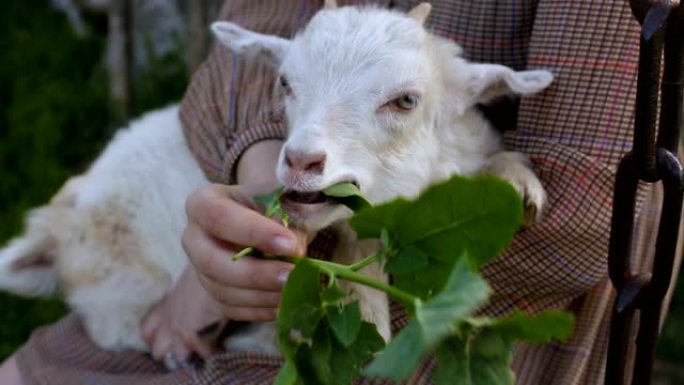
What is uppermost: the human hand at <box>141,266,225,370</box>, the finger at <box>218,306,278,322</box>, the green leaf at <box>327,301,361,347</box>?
the green leaf at <box>327,301,361,347</box>

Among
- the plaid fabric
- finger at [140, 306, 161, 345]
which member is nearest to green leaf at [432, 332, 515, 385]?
the plaid fabric

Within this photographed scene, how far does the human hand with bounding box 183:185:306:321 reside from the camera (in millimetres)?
1376

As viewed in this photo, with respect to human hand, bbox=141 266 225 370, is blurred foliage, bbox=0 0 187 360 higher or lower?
lower

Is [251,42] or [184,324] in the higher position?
[251,42]

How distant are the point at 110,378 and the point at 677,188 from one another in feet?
3.83

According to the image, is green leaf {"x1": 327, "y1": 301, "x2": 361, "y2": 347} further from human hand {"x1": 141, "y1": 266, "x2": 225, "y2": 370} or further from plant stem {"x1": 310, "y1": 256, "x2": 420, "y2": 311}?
human hand {"x1": 141, "y1": 266, "x2": 225, "y2": 370}

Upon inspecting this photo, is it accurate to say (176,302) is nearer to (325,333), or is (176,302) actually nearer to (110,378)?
(110,378)

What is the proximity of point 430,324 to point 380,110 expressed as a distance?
2.79 ft

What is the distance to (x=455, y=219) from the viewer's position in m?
1.02

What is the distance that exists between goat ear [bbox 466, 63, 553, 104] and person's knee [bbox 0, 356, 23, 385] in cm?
102

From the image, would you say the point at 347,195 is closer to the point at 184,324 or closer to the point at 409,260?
the point at 409,260

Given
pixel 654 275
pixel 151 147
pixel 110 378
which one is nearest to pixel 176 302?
pixel 110 378

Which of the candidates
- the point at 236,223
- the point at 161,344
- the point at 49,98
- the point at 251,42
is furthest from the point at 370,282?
the point at 49,98

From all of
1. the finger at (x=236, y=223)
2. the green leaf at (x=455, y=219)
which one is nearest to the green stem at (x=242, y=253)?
the finger at (x=236, y=223)
